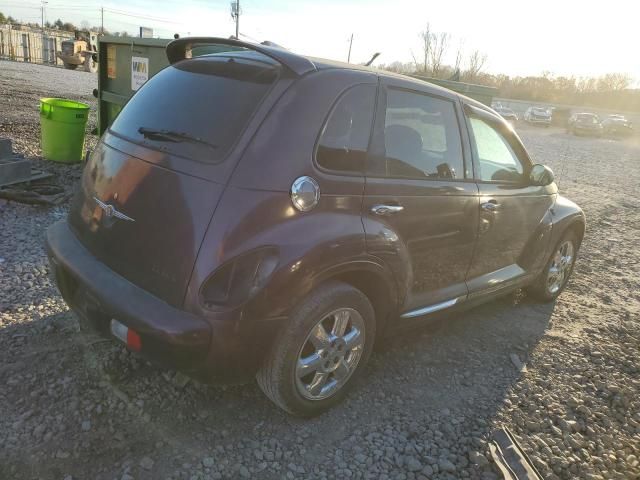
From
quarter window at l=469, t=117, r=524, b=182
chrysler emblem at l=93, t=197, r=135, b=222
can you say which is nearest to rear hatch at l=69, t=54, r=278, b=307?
chrysler emblem at l=93, t=197, r=135, b=222

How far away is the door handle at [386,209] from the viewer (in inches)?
102

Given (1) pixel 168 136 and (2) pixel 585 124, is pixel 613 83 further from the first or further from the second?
(1) pixel 168 136

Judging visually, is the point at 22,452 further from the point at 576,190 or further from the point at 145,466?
→ the point at 576,190

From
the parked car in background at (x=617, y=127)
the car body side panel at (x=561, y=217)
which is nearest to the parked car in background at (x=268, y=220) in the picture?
the car body side panel at (x=561, y=217)

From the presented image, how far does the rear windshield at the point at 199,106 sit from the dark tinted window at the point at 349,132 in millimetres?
362

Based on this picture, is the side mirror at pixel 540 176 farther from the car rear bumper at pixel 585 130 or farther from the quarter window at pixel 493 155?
the car rear bumper at pixel 585 130

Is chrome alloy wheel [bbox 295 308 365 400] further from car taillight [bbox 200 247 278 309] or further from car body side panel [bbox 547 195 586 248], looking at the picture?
car body side panel [bbox 547 195 586 248]

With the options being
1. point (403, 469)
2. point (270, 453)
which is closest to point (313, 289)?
point (270, 453)

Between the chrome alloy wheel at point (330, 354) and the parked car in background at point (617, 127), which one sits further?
the parked car in background at point (617, 127)

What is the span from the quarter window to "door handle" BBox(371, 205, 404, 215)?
0.98m

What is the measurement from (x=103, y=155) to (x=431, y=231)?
1897mm

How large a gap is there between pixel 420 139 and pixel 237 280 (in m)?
1.50

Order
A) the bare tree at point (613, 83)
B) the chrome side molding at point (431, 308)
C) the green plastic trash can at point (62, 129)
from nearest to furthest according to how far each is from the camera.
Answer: the chrome side molding at point (431, 308), the green plastic trash can at point (62, 129), the bare tree at point (613, 83)

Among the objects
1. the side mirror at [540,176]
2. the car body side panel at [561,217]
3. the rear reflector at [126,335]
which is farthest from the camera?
the car body side panel at [561,217]
